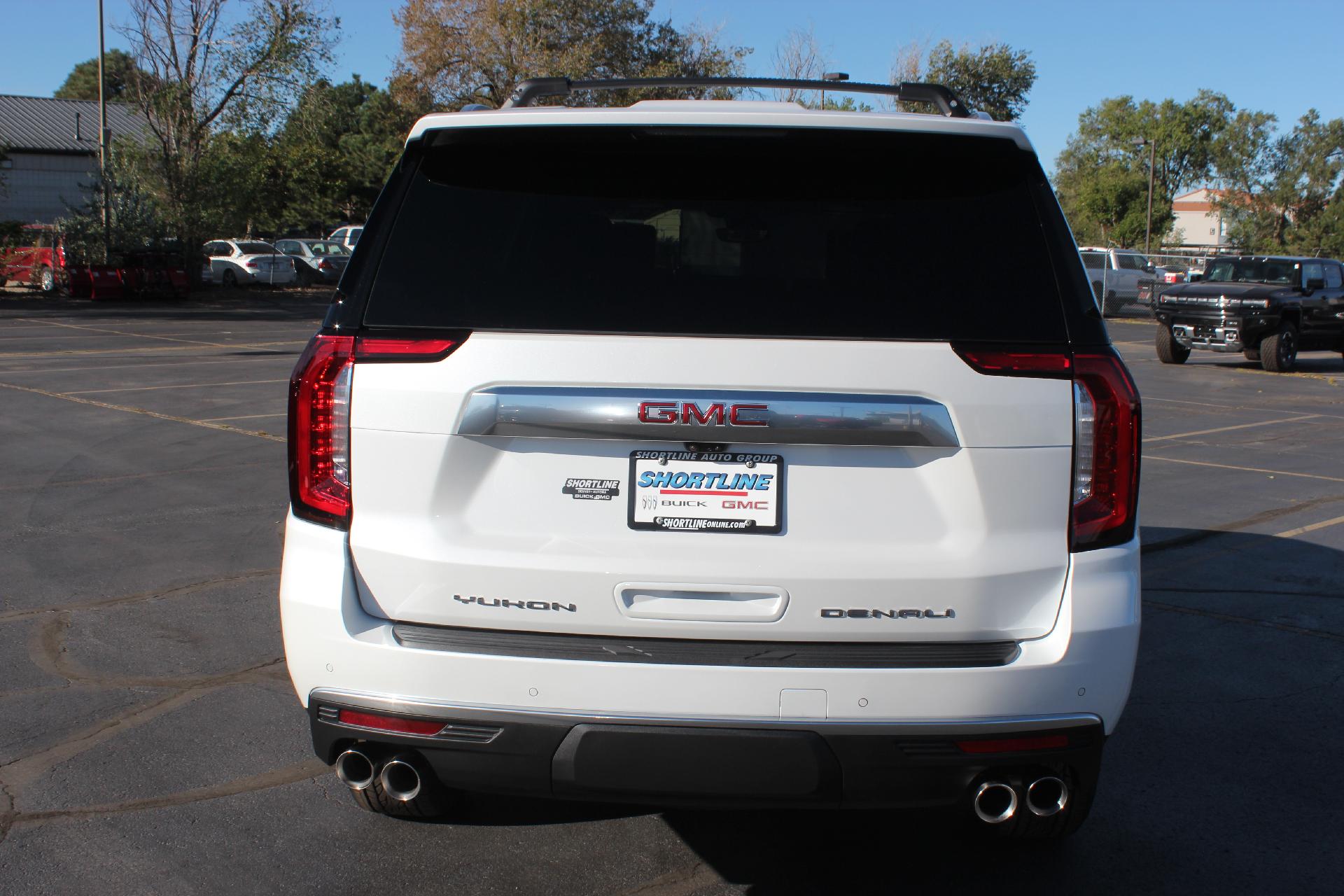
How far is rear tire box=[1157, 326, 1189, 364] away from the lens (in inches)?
888

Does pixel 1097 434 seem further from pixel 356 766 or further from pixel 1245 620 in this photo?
pixel 1245 620

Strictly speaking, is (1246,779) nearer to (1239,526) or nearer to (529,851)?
(529,851)

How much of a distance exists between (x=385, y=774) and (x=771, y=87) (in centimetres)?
265

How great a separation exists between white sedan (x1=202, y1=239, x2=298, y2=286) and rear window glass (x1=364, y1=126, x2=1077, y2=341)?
38.6 m

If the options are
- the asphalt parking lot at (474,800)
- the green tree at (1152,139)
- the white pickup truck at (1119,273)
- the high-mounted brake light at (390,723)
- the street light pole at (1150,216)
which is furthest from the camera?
the green tree at (1152,139)

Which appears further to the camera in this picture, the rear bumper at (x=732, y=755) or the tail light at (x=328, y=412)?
the tail light at (x=328, y=412)

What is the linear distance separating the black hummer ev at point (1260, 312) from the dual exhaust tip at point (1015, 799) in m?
20.7

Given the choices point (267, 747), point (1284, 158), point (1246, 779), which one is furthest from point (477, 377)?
point (1284, 158)

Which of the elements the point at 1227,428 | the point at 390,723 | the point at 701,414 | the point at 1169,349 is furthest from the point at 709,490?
the point at 1169,349

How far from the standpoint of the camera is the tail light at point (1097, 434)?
2795mm

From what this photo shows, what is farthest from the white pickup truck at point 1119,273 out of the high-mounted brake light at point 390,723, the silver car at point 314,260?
the high-mounted brake light at point 390,723

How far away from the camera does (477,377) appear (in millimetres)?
2779

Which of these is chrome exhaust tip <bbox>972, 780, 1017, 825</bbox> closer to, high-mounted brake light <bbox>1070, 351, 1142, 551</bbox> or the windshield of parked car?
high-mounted brake light <bbox>1070, 351, 1142, 551</bbox>

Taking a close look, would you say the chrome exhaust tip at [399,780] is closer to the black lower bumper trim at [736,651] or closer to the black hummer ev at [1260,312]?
the black lower bumper trim at [736,651]
